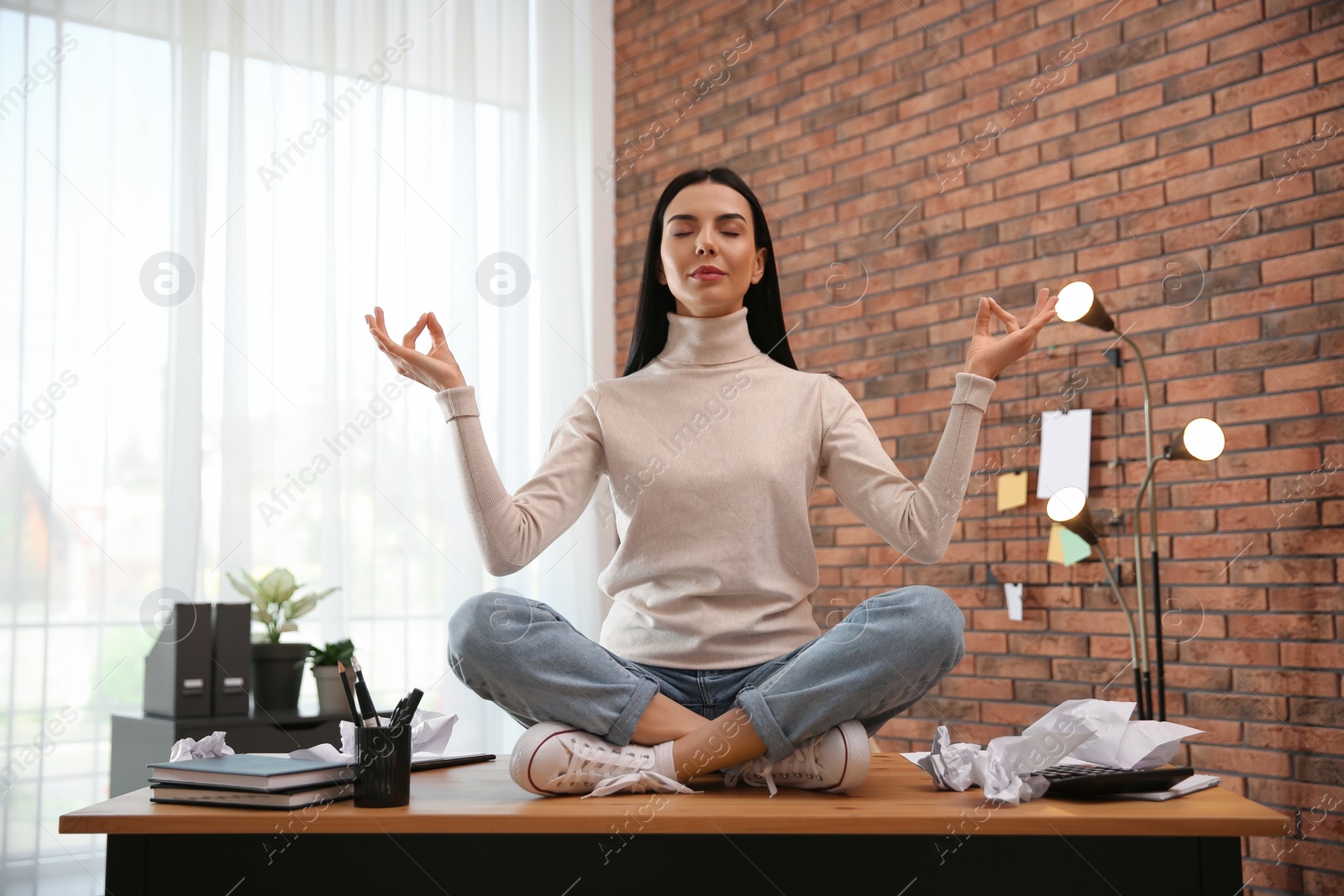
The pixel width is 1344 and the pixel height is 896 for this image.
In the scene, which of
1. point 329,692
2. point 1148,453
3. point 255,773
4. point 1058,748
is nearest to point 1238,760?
point 1148,453

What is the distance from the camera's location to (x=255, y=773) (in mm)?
1469

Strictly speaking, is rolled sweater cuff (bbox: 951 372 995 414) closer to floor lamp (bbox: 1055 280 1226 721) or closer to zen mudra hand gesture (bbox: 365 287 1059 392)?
zen mudra hand gesture (bbox: 365 287 1059 392)

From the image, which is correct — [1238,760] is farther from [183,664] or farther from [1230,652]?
[183,664]

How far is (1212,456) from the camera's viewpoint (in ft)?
7.95

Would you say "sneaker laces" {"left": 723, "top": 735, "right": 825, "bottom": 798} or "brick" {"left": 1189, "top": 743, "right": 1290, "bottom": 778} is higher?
"sneaker laces" {"left": 723, "top": 735, "right": 825, "bottom": 798}

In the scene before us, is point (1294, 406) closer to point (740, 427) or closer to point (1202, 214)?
point (1202, 214)

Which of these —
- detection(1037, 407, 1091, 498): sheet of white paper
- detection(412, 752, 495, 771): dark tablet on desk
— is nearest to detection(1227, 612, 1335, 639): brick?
detection(1037, 407, 1091, 498): sheet of white paper

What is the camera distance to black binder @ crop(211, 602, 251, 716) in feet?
9.55

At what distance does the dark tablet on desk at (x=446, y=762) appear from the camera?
6.27 ft

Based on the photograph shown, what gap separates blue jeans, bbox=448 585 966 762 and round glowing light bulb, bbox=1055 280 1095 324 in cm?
123

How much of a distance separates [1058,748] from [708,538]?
57 centimetres

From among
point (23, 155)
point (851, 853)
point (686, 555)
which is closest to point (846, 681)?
point (851, 853)

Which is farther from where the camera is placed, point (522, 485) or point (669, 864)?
point (522, 485)

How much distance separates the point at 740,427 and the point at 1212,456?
1.15 metres
